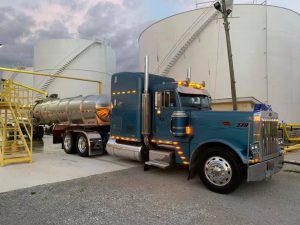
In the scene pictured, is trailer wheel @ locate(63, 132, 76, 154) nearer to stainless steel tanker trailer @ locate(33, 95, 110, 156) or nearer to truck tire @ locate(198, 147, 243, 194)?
stainless steel tanker trailer @ locate(33, 95, 110, 156)

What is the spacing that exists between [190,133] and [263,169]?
1.90 meters

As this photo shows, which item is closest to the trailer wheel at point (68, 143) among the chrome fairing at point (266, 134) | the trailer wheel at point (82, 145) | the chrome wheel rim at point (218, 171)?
the trailer wheel at point (82, 145)

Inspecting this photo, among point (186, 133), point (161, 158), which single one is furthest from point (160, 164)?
point (186, 133)

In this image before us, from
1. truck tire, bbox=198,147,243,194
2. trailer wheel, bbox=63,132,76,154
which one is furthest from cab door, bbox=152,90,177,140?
trailer wheel, bbox=63,132,76,154

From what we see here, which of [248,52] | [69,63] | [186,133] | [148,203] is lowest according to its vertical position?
[148,203]

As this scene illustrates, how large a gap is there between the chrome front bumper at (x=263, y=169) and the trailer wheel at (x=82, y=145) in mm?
6809

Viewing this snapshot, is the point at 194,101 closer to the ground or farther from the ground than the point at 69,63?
closer to the ground

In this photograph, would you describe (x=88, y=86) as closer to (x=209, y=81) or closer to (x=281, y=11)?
(x=209, y=81)

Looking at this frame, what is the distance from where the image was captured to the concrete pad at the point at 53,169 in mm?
6857

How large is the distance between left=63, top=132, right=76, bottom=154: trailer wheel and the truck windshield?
620 cm

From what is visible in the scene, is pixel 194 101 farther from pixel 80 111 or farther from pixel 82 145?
pixel 82 145

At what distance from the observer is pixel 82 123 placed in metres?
11.3

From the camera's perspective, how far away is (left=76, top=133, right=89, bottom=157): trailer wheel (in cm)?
1073

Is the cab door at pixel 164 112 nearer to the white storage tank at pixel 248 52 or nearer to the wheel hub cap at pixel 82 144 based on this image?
the wheel hub cap at pixel 82 144
